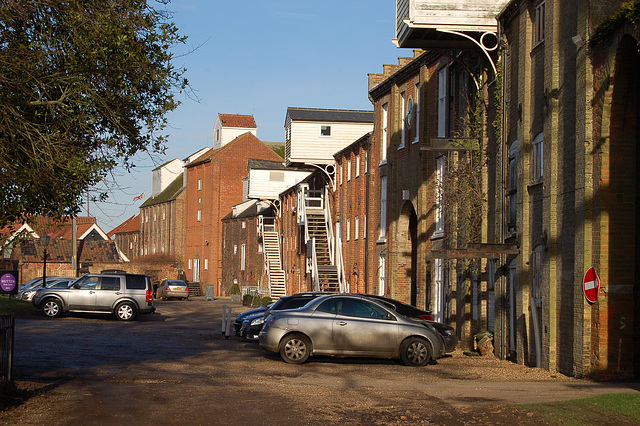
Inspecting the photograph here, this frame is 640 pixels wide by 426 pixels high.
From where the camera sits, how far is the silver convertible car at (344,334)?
16531 mm

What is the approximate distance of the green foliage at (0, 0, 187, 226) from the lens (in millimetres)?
9781

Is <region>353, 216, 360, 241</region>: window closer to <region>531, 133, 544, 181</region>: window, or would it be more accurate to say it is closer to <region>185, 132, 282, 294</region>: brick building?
<region>531, 133, 544, 181</region>: window

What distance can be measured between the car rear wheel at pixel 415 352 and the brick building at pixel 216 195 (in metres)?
58.4

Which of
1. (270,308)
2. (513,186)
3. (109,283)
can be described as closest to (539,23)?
(513,186)

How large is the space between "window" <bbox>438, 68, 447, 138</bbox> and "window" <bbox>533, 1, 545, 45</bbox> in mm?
6741

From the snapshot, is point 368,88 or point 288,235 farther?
point 288,235

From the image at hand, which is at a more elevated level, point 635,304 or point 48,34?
point 48,34

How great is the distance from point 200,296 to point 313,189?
28.8 metres

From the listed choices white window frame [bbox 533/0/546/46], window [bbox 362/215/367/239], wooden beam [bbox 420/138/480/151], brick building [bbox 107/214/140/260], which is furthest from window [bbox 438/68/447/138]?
brick building [bbox 107/214/140/260]

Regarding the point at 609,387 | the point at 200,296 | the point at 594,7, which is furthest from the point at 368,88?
the point at 200,296

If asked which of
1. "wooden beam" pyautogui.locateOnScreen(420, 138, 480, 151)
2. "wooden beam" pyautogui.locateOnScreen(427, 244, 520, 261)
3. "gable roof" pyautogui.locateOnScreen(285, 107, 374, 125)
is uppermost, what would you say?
"gable roof" pyautogui.locateOnScreen(285, 107, 374, 125)

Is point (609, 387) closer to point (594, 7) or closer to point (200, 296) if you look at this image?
point (594, 7)

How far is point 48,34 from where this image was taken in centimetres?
1034

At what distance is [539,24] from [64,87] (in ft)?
38.1
